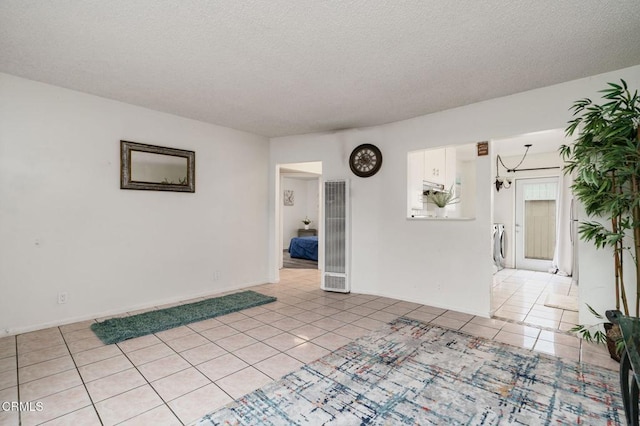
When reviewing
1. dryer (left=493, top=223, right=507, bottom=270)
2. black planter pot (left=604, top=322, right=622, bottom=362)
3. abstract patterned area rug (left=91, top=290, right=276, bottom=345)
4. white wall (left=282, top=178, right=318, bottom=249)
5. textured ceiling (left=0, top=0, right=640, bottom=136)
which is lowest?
abstract patterned area rug (left=91, top=290, right=276, bottom=345)

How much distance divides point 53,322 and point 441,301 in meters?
4.41

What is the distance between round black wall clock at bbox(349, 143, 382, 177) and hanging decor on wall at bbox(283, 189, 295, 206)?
18.4ft

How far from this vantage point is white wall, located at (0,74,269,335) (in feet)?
9.51

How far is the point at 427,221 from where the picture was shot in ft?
12.9

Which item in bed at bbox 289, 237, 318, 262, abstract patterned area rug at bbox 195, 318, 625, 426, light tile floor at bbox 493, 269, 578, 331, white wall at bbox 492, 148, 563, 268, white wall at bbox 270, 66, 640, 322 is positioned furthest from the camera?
bed at bbox 289, 237, 318, 262

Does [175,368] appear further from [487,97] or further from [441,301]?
[487,97]

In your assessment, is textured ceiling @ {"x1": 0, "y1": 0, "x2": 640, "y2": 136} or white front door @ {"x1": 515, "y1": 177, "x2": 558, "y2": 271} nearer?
textured ceiling @ {"x1": 0, "y1": 0, "x2": 640, "y2": 136}

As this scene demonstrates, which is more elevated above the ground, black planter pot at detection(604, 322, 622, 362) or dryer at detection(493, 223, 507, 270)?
dryer at detection(493, 223, 507, 270)

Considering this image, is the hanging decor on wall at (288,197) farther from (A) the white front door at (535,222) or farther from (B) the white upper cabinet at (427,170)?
(A) the white front door at (535,222)

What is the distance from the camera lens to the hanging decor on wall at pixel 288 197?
9922 mm

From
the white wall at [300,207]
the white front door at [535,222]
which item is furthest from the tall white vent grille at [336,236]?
the white wall at [300,207]

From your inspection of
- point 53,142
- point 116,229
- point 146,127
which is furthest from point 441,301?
point 53,142

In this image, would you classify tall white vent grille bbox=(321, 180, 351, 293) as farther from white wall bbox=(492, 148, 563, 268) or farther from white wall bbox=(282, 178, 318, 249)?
white wall bbox=(282, 178, 318, 249)

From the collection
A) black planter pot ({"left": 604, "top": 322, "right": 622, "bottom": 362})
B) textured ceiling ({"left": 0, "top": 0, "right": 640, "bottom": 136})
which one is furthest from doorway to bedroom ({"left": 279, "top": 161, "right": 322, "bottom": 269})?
black planter pot ({"left": 604, "top": 322, "right": 622, "bottom": 362})
